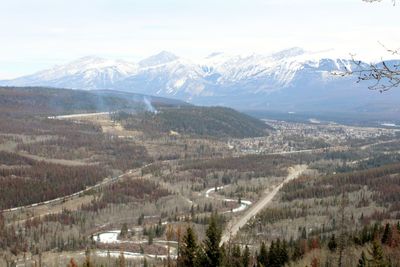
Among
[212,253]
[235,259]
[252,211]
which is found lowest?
[252,211]

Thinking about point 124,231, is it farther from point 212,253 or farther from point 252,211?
point 212,253

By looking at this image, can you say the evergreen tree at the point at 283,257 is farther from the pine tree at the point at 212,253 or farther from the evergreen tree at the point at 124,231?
the evergreen tree at the point at 124,231

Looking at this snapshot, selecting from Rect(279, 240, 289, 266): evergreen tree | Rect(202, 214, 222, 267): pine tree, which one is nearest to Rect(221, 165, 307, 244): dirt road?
Rect(279, 240, 289, 266): evergreen tree

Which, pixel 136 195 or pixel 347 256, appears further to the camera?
pixel 136 195

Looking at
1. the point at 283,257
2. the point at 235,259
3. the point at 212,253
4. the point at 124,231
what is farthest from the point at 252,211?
the point at 212,253

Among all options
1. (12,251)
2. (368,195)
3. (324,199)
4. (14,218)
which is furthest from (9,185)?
(368,195)

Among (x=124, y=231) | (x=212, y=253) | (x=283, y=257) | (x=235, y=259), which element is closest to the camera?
(x=212, y=253)

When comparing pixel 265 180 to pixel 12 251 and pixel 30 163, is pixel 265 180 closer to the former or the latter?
pixel 30 163

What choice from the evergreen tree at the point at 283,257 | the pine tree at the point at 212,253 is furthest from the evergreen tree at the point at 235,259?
the pine tree at the point at 212,253

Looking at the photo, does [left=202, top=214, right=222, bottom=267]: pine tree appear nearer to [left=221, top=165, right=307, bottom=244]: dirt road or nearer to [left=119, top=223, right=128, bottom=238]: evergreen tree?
[left=221, top=165, right=307, bottom=244]: dirt road
